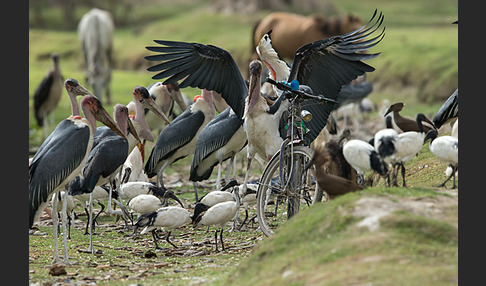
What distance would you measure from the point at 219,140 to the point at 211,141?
110 millimetres

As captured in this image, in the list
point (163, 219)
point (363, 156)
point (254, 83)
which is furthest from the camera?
point (254, 83)

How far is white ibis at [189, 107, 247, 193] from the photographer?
1062 cm

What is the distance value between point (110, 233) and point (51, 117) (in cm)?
984

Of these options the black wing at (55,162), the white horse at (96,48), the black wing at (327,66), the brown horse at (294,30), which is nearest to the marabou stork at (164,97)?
the black wing at (327,66)

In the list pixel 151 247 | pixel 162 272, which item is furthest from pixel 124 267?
pixel 151 247

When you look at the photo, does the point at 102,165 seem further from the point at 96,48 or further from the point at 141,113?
the point at 96,48

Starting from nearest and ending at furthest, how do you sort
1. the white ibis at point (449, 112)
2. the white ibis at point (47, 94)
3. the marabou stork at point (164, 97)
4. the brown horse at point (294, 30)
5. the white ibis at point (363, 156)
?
1. the white ibis at point (363, 156)
2. the white ibis at point (449, 112)
3. the marabou stork at point (164, 97)
4. the white ibis at point (47, 94)
5. the brown horse at point (294, 30)

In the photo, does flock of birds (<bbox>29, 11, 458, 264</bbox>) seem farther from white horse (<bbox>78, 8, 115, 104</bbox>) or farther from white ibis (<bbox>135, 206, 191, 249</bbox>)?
white horse (<bbox>78, 8, 115, 104</bbox>)

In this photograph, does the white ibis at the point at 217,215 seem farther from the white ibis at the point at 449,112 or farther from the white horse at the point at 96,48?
the white horse at the point at 96,48

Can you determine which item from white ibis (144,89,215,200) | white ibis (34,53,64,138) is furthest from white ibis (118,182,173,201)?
white ibis (34,53,64,138)

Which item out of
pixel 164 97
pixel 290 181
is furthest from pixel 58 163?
pixel 164 97

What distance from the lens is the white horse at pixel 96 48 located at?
76.6 ft

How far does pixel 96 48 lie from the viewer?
23.7 meters

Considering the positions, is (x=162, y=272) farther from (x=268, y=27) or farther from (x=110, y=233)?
(x=268, y=27)
